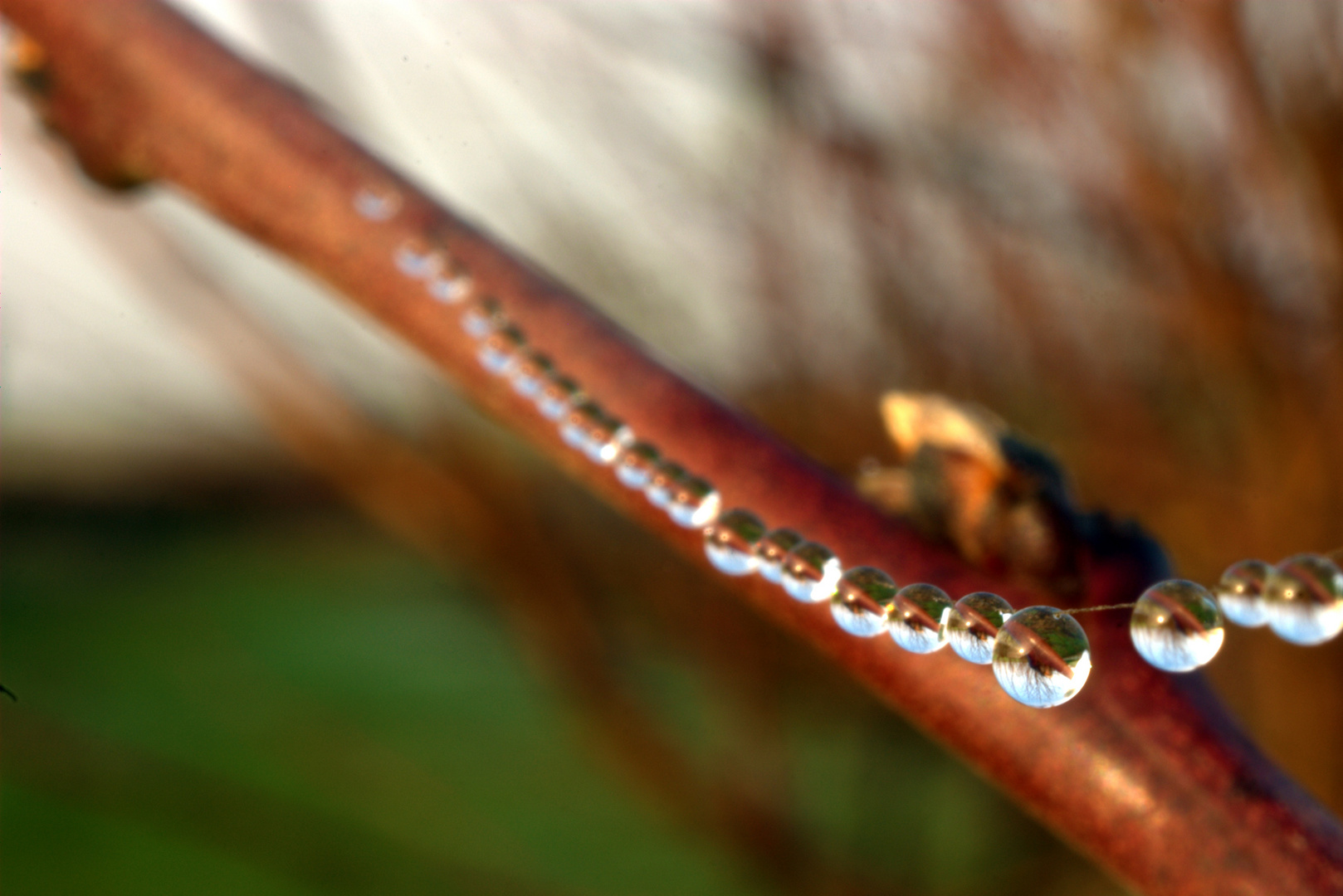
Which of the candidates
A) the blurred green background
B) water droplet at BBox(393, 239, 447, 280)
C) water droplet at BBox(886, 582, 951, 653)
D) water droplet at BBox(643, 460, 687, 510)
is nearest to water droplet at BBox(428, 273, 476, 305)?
water droplet at BBox(393, 239, 447, 280)

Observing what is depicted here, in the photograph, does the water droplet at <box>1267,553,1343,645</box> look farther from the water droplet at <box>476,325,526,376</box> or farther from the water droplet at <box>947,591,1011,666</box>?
the water droplet at <box>476,325,526,376</box>

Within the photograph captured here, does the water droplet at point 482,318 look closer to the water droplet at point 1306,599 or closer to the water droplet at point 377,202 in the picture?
the water droplet at point 377,202

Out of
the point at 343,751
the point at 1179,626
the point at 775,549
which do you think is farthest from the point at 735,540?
the point at 343,751

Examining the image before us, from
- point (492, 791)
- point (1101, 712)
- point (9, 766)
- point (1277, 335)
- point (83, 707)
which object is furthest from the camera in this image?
point (83, 707)

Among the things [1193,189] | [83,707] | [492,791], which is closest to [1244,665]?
[1193,189]

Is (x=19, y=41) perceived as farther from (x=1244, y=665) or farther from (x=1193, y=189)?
(x=1244, y=665)

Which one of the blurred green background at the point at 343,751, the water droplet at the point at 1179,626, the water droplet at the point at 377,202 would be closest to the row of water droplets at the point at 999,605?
the water droplet at the point at 1179,626
